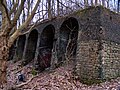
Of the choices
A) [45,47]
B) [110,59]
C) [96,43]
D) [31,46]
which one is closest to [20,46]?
[31,46]

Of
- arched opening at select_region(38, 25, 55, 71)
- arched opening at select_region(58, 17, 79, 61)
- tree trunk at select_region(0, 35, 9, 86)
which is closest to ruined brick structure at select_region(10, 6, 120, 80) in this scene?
arched opening at select_region(58, 17, 79, 61)

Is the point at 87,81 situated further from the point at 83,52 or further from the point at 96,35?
the point at 96,35

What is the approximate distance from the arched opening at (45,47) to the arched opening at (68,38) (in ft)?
3.56

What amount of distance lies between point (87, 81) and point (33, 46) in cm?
791

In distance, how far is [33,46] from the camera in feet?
55.0

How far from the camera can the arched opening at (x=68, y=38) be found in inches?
486

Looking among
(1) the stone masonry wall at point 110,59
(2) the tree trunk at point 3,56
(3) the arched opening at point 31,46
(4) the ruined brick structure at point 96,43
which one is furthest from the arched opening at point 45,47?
(2) the tree trunk at point 3,56

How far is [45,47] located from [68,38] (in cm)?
226

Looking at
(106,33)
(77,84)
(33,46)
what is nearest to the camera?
(77,84)

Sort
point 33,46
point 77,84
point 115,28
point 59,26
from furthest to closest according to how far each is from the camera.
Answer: point 33,46 < point 59,26 < point 115,28 < point 77,84

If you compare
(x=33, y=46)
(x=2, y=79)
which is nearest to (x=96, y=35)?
(x=2, y=79)

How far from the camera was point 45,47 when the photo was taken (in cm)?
1453

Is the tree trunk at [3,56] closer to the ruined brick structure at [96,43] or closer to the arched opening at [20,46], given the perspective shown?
the ruined brick structure at [96,43]

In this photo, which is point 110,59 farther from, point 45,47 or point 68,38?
point 45,47
